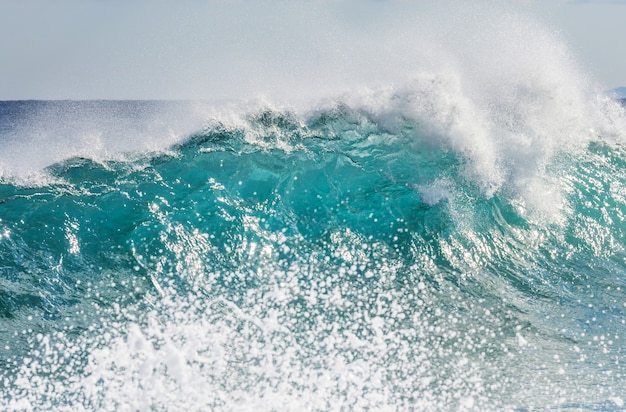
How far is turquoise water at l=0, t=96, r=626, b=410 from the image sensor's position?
4840 mm

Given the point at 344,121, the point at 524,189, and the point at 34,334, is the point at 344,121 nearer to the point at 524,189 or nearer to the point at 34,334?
the point at 524,189

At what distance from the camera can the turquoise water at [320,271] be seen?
4.84 meters

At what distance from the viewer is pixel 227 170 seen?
7156 mm

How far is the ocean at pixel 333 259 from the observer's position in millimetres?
4863

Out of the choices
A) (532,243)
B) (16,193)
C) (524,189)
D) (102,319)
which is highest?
(524,189)

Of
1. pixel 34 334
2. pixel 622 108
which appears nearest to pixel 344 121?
pixel 34 334

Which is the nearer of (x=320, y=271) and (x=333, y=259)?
(x=320, y=271)

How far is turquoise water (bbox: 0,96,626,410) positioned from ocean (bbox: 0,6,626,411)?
2cm

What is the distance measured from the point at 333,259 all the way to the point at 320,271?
0.87ft

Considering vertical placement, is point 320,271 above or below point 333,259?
below

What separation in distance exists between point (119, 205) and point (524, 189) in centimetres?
425

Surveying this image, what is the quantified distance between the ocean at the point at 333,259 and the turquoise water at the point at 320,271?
0.06ft

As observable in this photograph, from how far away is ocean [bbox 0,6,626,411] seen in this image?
16.0 ft

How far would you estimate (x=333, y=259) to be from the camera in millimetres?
6320
